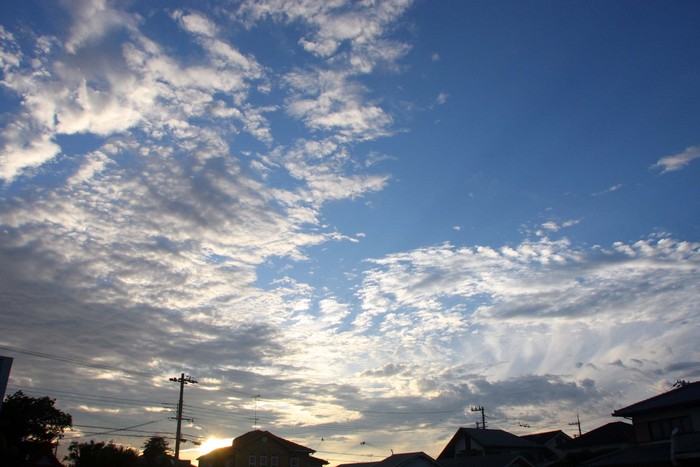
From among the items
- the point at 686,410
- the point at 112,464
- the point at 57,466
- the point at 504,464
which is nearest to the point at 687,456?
the point at 686,410

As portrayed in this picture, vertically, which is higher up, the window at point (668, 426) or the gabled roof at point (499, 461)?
the window at point (668, 426)

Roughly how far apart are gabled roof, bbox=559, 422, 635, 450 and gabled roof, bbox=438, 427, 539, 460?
5623 millimetres

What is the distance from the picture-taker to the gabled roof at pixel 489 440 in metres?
60.9

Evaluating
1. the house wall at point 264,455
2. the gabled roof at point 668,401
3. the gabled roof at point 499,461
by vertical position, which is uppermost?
the gabled roof at point 668,401

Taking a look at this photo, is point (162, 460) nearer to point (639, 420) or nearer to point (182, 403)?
point (182, 403)

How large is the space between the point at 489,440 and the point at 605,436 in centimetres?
1242

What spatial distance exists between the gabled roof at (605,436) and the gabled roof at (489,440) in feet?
18.4

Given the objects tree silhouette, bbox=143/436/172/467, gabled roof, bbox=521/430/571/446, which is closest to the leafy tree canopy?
tree silhouette, bbox=143/436/172/467

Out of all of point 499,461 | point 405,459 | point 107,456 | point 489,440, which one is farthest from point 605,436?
point 107,456

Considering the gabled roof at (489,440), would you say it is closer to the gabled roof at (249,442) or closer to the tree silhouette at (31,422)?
the gabled roof at (249,442)

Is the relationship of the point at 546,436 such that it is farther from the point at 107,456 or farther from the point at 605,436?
the point at 107,456

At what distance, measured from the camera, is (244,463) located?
60594mm

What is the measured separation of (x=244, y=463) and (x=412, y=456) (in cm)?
2110

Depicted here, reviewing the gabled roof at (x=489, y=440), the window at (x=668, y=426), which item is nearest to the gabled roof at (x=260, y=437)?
the gabled roof at (x=489, y=440)
